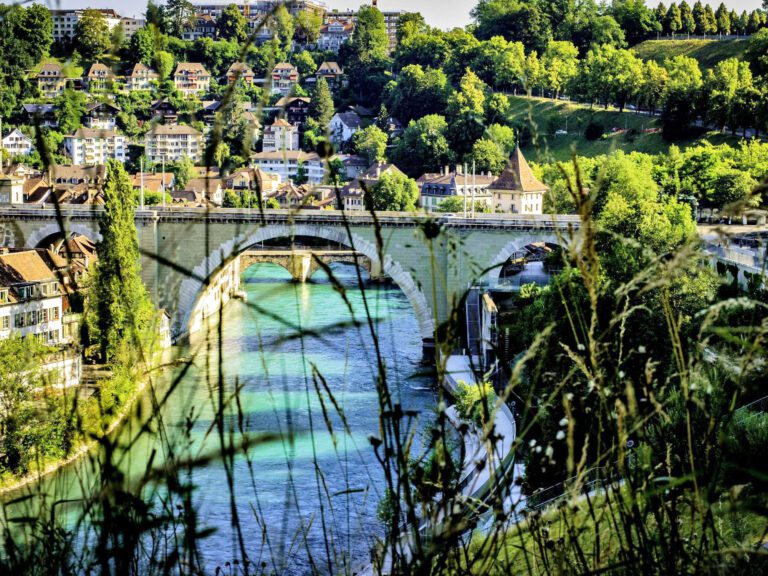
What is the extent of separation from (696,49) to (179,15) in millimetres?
52831

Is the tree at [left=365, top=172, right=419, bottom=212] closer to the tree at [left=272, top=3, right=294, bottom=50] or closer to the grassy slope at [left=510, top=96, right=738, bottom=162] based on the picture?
the grassy slope at [left=510, top=96, right=738, bottom=162]

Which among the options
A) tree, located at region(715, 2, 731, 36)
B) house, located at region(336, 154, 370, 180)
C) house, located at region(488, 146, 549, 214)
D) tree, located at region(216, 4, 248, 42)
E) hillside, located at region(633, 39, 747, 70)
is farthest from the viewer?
tree, located at region(216, 4, 248, 42)

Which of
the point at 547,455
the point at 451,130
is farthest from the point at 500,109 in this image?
the point at 547,455

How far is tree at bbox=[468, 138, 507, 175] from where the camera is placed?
138 ft

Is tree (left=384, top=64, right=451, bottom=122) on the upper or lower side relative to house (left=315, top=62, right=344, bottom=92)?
lower

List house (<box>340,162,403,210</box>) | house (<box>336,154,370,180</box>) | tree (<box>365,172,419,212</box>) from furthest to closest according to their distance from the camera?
house (<box>336,154,370,180</box>)
house (<box>340,162,403,210</box>)
tree (<box>365,172,419,212</box>)

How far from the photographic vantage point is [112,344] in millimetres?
18875

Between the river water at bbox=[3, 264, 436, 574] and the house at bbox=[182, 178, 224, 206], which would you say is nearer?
the river water at bbox=[3, 264, 436, 574]

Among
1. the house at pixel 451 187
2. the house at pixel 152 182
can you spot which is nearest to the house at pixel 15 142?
the house at pixel 152 182

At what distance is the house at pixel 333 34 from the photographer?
75.1 meters

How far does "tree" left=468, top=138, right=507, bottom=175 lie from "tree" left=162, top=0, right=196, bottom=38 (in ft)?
127

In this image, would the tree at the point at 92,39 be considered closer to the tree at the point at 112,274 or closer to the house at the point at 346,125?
the tree at the point at 112,274

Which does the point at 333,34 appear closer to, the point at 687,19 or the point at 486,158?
the point at 687,19

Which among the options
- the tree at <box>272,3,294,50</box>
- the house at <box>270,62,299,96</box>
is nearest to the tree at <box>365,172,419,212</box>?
the house at <box>270,62,299,96</box>
